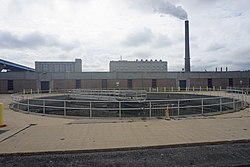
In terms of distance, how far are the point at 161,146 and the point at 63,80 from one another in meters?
36.0

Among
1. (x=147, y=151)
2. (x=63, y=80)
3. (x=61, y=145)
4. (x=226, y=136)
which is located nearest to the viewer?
(x=147, y=151)

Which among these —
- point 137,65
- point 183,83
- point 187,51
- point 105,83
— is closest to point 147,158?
point 105,83

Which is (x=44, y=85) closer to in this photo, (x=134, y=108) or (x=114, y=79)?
(x=114, y=79)

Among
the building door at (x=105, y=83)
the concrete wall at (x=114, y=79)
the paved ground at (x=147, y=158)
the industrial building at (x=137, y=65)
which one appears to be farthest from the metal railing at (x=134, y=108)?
the industrial building at (x=137, y=65)

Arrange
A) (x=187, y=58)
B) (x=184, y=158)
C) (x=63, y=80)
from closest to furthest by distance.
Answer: (x=184, y=158), (x=63, y=80), (x=187, y=58)

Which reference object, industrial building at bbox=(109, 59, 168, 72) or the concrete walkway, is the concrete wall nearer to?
the concrete walkway

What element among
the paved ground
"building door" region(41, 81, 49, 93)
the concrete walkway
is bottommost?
the paved ground

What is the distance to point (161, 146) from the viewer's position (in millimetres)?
5816

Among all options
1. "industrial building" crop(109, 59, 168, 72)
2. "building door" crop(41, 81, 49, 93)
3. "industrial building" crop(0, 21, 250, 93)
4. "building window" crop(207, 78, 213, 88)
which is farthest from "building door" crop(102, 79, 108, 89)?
"industrial building" crop(109, 59, 168, 72)

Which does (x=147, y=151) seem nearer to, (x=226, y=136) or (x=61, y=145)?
(x=61, y=145)

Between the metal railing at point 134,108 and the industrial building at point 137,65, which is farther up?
the industrial building at point 137,65

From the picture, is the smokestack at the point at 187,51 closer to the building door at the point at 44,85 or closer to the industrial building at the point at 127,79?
the industrial building at the point at 127,79

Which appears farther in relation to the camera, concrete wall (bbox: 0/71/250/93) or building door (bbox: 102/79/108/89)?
building door (bbox: 102/79/108/89)

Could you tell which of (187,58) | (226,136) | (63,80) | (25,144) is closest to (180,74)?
(187,58)
